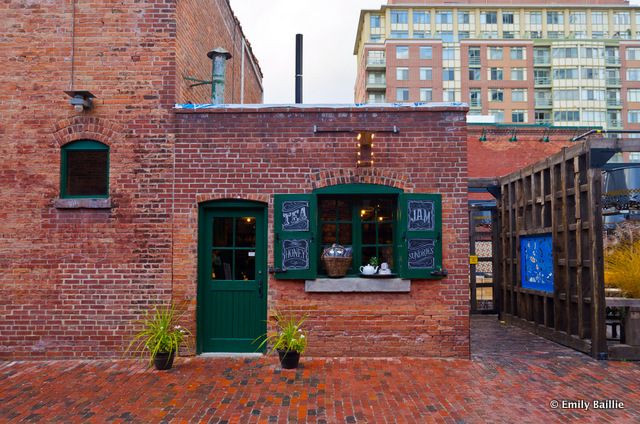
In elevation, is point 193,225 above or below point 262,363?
above

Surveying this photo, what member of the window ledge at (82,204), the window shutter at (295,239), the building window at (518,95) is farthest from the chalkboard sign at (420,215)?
the building window at (518,95)

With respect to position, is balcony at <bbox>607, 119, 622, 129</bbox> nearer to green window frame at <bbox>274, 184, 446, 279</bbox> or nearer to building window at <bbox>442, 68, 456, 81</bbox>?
building window at <bbox>442, 68, 456, 81</bbox>

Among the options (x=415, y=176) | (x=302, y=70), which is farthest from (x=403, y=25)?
(x=415, y=176)

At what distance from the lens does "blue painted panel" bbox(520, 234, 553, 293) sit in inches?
367

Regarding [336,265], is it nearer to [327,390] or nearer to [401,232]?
[401,232]

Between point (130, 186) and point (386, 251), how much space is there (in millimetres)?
4034

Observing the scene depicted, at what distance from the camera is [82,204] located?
7734 mm

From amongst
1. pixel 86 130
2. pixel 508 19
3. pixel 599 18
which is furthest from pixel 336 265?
pixel 599 18

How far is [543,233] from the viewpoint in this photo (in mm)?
9492

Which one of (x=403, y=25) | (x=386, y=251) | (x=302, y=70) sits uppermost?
(x=403, y=25)

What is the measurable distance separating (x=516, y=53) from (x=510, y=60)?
3.44ft

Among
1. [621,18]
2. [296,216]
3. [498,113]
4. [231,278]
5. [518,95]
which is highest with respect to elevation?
[621,18]

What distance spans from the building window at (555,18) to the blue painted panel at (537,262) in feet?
192

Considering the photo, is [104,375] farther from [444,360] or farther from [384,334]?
[444,360]
